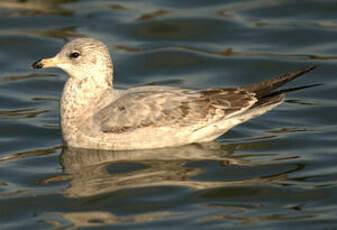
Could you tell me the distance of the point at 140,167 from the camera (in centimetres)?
1041

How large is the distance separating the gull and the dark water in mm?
188

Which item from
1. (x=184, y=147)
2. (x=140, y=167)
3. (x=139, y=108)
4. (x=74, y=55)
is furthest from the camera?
(x=74, y=55)

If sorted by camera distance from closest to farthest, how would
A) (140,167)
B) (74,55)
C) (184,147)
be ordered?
(140,167) < (184,147) < (74,55)

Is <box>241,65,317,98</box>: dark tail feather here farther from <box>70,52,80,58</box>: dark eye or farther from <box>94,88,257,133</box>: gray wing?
<box>70,52,80,58</box>: dark eye

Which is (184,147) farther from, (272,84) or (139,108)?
(272,84)

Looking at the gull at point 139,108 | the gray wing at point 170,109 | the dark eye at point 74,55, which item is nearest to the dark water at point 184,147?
the gull at point 139,108

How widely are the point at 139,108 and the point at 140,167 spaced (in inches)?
28.4

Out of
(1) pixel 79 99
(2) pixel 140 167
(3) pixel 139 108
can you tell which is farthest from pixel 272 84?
(1) pixel 79 99

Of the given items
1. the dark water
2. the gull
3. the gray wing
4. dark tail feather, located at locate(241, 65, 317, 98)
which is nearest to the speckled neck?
the gull

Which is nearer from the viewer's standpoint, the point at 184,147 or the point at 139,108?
the point at 139,108

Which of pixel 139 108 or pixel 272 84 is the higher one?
A: pixel 272 84

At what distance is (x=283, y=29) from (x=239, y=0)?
64.5 inches

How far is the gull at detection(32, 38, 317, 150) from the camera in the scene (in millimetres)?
10688

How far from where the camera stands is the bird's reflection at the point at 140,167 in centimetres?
981
